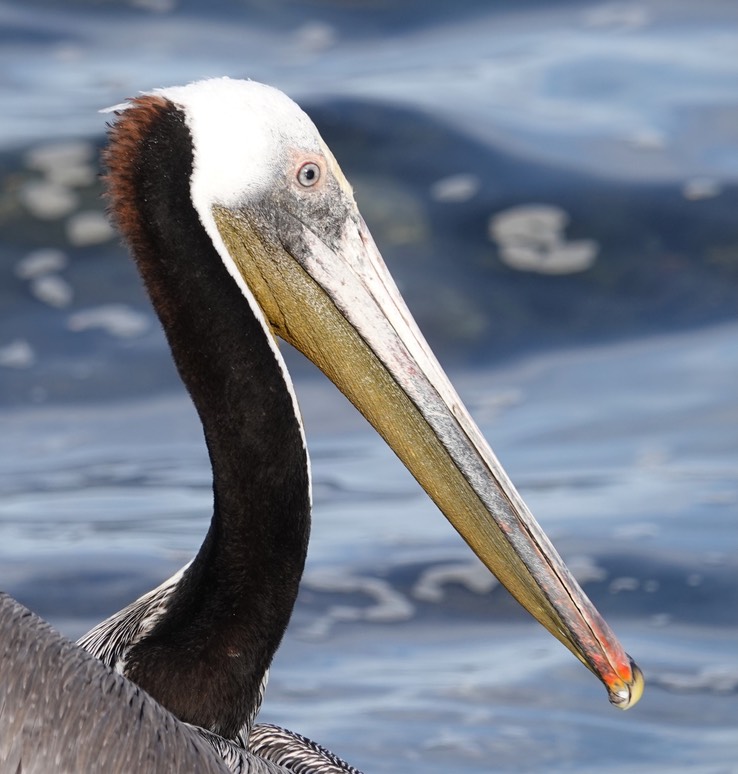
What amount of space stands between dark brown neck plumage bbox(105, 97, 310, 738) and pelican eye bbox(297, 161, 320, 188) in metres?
0.25

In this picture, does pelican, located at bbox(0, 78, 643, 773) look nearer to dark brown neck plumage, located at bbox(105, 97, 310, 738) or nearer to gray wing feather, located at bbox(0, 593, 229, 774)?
dark brown neck plumage, located at bbox(105, 97, 310, 738)

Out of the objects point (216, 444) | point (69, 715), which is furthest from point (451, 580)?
point (69, 715)

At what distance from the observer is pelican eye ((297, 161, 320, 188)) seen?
3.70m

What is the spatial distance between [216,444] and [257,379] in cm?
16

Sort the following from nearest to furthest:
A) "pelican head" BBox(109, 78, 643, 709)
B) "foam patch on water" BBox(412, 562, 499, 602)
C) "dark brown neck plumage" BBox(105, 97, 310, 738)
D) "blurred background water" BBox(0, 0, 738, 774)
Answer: "dark brown neck plumage" BBox(105, 97, 310, 738) → "pelican head" BBox(109, 78, 643, 709) → "blurred background water" BBox(0, 0, 738, 774) → "foam patch on water" BBox(412, 562, 499, 602)

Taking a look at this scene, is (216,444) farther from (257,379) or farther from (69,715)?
(69,715)

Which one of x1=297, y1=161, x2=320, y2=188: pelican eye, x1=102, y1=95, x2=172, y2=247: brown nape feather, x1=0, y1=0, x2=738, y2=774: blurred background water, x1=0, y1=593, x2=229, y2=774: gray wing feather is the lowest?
x1=0, y1=0, x2=738, y2=774: blurred background water

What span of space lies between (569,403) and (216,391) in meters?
5.06

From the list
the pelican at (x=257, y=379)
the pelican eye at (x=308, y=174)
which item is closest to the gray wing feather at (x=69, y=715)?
the pelican at (x=257, y=379)

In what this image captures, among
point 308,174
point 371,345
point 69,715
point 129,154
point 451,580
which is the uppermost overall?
point 129,154

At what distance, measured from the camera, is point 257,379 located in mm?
3602

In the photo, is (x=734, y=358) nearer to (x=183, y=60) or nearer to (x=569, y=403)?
(x=569, y=403)

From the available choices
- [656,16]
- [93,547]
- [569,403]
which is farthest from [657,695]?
[656,16]

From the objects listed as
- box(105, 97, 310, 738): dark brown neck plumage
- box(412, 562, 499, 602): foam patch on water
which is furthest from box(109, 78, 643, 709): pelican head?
box(412, 562, 499, 602): foam patch on water
